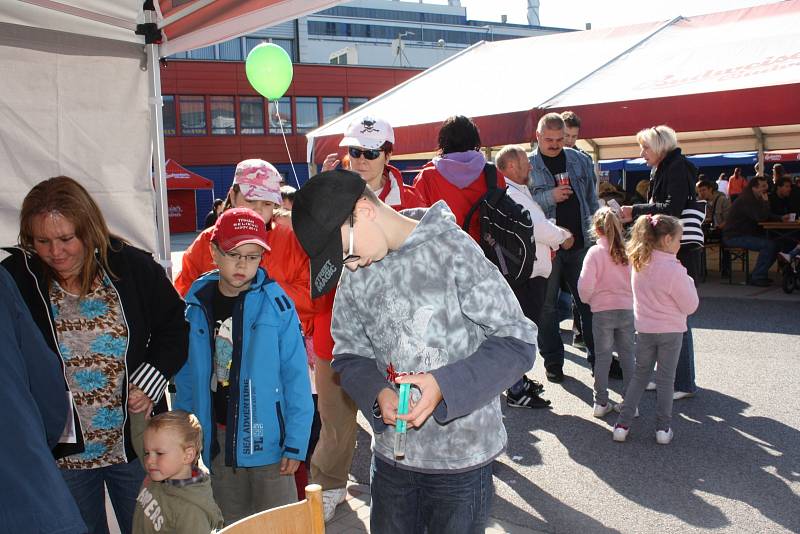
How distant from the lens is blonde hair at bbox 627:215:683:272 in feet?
16.6

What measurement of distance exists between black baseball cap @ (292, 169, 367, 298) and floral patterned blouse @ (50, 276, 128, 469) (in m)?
1.25

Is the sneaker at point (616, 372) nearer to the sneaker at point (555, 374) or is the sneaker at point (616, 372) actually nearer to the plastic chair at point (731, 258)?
the sneaker at point (555, 374)

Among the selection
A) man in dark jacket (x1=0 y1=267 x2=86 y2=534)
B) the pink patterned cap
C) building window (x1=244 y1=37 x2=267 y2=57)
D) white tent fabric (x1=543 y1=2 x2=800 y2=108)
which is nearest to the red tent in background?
building window (x1=244 y1=37 x2=267 y2=57)

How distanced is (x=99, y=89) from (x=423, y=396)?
271cm

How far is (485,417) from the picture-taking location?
2.22 m

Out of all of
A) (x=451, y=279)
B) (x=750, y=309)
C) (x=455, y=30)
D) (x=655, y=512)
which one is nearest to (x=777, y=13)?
(x=750, y=309)

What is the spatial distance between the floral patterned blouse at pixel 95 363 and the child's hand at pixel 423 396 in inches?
56.4

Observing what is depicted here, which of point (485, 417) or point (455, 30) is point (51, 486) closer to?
point (485, 417)

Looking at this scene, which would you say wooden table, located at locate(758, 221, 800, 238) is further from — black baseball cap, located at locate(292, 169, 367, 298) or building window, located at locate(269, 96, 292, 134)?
building window, located at locate(269, 96, 292, 134)

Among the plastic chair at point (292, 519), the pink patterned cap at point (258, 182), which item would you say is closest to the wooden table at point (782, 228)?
the pink patterned cap at point (258, 182)

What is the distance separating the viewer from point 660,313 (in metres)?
5.04

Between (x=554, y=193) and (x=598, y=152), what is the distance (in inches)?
344

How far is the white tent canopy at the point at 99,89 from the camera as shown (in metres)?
3.56

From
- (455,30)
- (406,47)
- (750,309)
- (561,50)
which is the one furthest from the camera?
(455,30)
